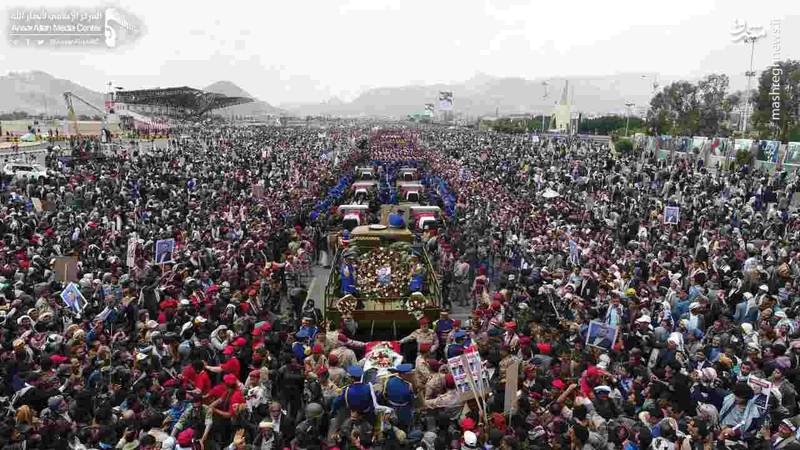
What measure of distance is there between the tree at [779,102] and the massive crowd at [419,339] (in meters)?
25.4

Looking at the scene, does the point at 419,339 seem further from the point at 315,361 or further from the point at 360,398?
the point at 360,398

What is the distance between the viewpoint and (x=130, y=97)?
65.8 metres

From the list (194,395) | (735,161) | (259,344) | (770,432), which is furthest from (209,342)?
(735,161)

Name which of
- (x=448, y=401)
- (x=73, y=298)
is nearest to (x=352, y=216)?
(x=73, y=298)

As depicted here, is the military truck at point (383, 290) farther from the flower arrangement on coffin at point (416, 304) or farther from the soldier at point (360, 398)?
the soldier at point (360, 398)

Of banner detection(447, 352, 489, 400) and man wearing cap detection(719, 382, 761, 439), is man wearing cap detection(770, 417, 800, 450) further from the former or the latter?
banner detection(447, 352, 489, 400)

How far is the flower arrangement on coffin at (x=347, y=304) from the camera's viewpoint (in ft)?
36.7

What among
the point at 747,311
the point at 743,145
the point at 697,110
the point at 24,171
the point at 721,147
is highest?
the point at 697,110

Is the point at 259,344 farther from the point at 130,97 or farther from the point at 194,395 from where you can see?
the point at 130,97

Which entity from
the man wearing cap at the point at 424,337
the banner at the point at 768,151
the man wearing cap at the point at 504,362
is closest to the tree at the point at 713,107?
the banner at the point at 768,151

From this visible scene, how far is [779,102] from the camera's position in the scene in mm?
40938

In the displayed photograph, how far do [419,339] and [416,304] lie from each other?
6.22 feet

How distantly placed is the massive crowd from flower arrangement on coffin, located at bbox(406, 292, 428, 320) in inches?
18.2

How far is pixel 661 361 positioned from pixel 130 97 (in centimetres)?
6859
